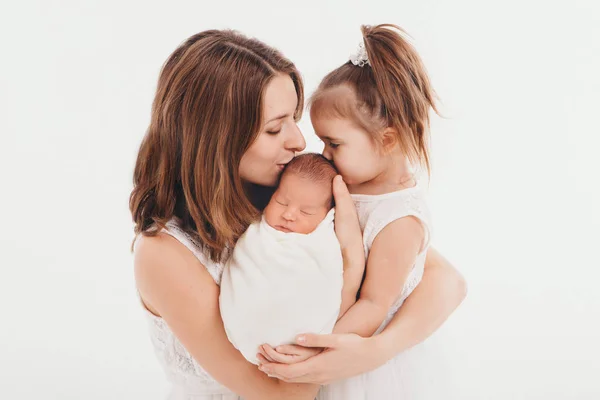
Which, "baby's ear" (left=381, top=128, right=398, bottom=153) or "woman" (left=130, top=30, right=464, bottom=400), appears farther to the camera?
"baby's ear" (left=381, top=128, right=398, bottom=153)

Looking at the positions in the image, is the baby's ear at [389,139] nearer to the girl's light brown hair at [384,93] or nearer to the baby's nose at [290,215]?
the girl's light brown hair at [384,93]

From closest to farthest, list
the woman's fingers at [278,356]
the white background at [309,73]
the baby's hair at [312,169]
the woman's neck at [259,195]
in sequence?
the woman's fingers at [278,356], the baby's hair at [312,169], the woman's neck at [259,195], the white background at [309,73]

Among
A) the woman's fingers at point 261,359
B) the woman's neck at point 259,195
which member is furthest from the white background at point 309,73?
the woman's fingers at point 261,359

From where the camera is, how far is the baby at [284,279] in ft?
5.56

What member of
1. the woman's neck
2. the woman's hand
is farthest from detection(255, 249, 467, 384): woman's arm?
the woman's neck

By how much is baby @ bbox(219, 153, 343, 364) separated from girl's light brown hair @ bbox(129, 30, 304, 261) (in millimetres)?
92

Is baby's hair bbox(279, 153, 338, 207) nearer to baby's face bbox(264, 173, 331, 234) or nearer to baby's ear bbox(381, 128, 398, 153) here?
baby's face bbox(264, 173, 331, 234)

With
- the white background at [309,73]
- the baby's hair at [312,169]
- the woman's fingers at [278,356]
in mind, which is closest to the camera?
the woman's fingers at [278,356]

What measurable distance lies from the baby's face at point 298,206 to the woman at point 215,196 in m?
0.05

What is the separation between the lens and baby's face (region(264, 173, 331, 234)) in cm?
177

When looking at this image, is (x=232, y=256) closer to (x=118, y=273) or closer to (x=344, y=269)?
(x=344, y=269)

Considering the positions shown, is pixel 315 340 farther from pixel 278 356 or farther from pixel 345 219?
pixel 345 219

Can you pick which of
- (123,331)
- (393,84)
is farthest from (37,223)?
(393,84)

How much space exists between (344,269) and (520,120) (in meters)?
1.88
